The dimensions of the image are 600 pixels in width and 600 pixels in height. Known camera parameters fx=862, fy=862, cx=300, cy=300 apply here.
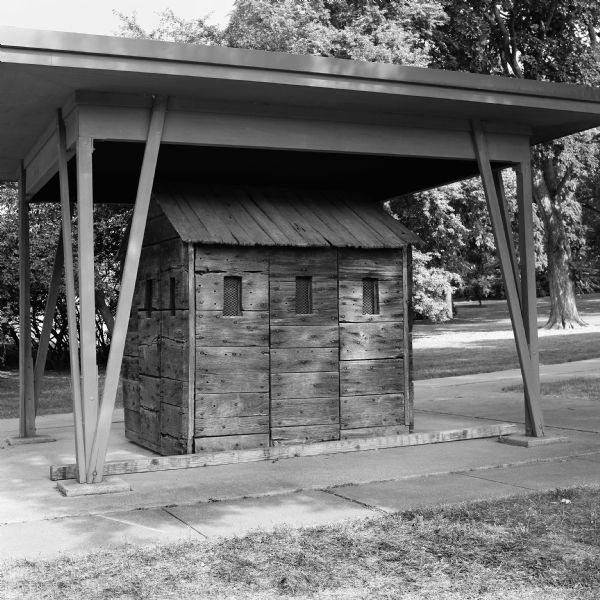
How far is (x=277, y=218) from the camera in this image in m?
8.46

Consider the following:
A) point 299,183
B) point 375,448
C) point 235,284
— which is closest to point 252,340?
point 235,284

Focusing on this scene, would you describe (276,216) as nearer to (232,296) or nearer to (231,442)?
(232,296)

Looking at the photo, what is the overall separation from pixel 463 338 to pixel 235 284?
2119 cm

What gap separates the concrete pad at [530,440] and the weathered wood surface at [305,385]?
69.8 inches

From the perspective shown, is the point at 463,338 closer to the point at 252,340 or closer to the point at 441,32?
the point at 441,32

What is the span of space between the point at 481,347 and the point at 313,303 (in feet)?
52.2

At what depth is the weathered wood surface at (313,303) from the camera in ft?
26.5

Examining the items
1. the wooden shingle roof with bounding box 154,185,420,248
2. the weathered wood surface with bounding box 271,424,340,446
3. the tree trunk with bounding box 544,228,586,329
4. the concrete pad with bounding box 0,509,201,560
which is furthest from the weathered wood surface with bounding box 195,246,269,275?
the tree trunk with bounding box 544,228,586,329

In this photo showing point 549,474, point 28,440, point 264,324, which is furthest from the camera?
point 28,440

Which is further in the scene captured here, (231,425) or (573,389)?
(573,389)

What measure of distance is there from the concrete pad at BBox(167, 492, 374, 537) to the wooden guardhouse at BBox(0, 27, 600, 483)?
1296 millimetres

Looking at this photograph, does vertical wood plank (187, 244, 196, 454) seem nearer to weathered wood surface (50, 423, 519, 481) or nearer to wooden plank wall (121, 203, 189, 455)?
wooden plank wall (121, 203, 189, 455)

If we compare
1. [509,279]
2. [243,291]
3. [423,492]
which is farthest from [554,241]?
[423,492]

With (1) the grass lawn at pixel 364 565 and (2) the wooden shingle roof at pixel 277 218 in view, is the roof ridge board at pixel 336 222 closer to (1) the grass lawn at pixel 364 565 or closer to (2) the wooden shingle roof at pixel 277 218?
(2) the wooden shingle roof at pixel 277 218
